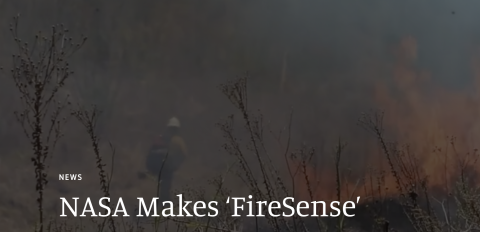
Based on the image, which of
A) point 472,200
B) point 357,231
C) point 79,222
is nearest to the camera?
point 472,200

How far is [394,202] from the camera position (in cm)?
1559

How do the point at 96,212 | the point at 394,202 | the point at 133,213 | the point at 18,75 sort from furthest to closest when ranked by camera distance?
the point at 394,202 < the point at 96,212 < the point at 133,213 < the point at 18,75

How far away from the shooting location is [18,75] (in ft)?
14.9

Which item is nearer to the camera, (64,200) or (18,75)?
(18,75)

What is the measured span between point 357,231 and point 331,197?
4.21ft

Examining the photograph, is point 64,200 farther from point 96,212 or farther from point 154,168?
point 154,168

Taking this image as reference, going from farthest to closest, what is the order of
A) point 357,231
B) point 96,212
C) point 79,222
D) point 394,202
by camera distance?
point 394,202
point 357,231
point 96,212
point 79,222

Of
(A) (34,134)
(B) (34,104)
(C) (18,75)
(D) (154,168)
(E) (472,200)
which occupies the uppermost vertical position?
(D) (154,168)

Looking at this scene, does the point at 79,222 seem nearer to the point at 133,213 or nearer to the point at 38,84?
the point at 133,213

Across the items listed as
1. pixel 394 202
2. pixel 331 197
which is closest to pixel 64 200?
pixel 331 197

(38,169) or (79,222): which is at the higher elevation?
(79,222)

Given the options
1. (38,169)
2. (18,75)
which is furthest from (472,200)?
(18,75)

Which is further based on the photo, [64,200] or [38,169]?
[64,200]

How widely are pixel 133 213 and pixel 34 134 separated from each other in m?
8.96
